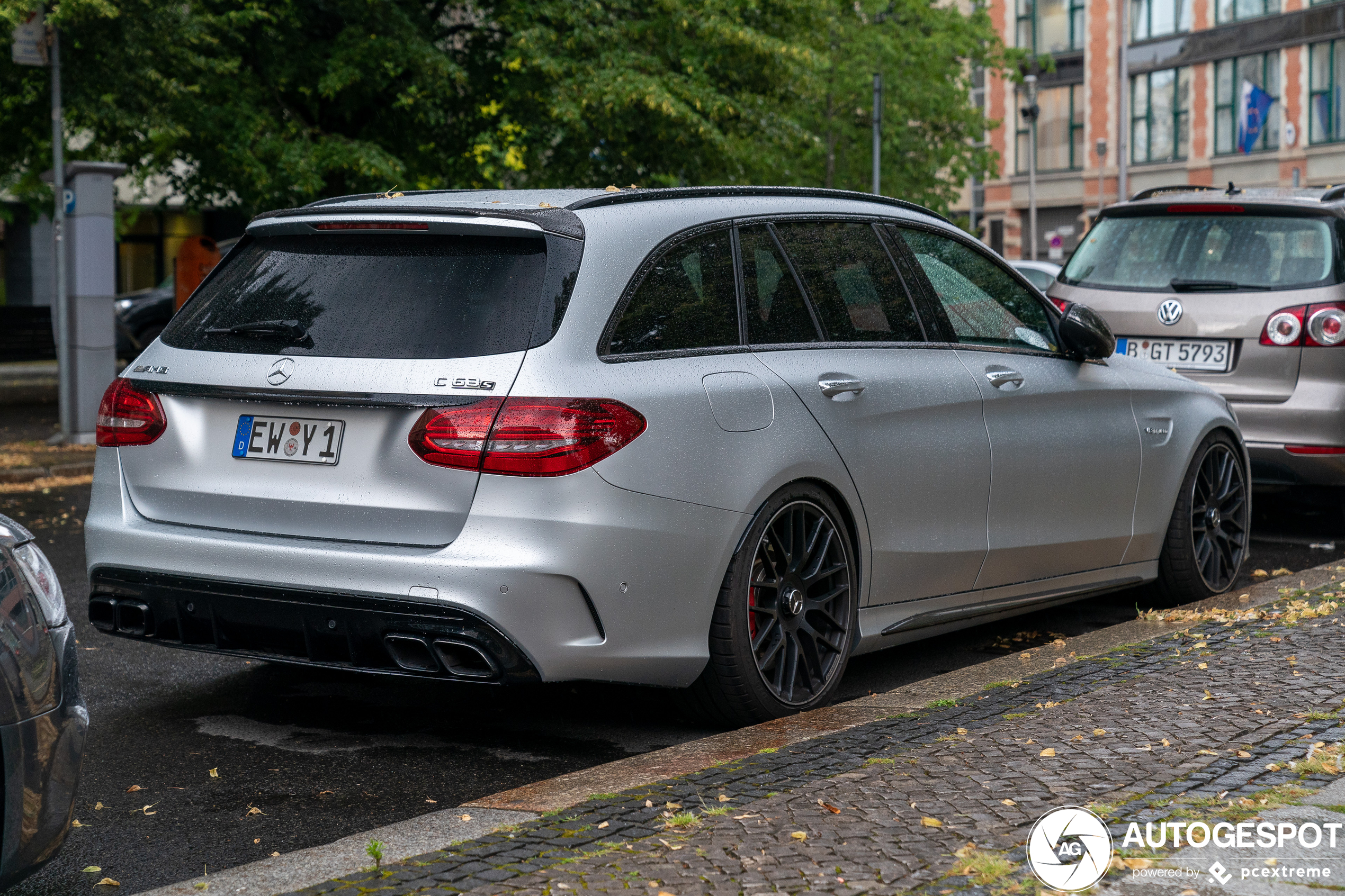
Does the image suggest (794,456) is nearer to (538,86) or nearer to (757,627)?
(757,627)

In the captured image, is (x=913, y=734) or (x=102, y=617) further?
(x=102, y=617)

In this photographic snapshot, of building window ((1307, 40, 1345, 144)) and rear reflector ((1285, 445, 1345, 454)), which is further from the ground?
building window ((1307, 40, 1345, 144))

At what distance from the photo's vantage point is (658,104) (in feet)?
60.8

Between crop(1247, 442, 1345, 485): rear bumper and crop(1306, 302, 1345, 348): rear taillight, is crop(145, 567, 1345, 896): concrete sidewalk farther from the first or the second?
crop(1306, 302, 1345, 348): rear taillight

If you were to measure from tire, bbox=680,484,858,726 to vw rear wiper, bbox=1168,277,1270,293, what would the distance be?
4.07 metres

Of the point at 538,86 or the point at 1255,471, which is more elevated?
the point at 538,86

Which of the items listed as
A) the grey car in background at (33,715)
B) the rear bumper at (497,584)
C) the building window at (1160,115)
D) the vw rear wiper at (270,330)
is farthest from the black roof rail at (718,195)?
the building window at (1160,115)

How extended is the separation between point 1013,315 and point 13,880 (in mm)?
4123

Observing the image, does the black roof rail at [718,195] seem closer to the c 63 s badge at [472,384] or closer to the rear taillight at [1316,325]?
the c 63 s badge at [472,384]

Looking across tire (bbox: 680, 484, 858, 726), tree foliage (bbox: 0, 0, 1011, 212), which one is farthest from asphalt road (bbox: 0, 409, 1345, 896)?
tree foliage (bbox: 0, 0, 1011, 212)

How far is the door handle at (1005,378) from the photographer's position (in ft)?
18.5

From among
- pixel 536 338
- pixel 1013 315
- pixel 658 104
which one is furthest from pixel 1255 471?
pixel 658 104

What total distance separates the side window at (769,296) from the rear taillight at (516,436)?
2.78 feet

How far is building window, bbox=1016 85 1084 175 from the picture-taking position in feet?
200
